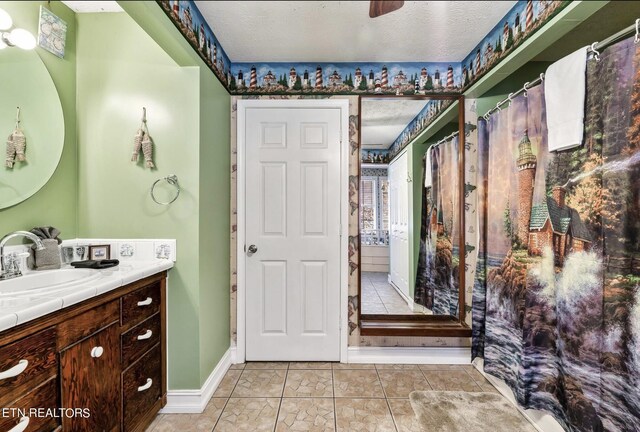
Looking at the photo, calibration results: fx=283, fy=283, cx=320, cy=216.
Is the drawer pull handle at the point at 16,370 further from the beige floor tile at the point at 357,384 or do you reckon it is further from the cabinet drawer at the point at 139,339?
the beige floor tile at the point at 357,384

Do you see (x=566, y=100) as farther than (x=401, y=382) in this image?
No

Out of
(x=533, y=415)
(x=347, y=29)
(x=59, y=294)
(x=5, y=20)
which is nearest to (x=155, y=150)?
(x=5, y=20)

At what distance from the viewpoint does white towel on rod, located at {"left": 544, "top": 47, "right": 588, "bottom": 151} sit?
132 centimetres

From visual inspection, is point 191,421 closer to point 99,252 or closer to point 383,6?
point 99,252

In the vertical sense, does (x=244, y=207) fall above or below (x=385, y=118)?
below

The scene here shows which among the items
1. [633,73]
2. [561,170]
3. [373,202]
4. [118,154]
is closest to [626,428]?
[561,170]

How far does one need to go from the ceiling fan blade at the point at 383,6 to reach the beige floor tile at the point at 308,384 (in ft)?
8.07

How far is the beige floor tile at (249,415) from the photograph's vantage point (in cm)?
165

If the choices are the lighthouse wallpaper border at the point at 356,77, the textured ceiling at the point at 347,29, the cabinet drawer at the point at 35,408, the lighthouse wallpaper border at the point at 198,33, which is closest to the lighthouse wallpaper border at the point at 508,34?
the textured ceiling at the point at 347,29

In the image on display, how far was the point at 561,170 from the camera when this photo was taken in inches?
56.4

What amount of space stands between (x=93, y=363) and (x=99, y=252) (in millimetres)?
774

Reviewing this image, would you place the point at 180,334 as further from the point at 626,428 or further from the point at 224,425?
the point at 626,428

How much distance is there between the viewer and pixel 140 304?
5.03 ft

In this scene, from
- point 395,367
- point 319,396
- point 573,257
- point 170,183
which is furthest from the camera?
point 395,367
